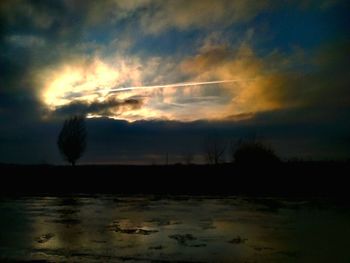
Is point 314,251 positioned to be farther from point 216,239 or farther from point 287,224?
point 287,224

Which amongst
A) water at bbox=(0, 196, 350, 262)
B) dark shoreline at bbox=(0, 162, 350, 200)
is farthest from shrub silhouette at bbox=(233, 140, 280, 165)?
water at bbox=(0, 196, 350, 262)

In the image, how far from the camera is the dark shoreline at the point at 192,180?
39.5 meters

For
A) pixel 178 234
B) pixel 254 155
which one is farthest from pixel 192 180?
pixel 178 234

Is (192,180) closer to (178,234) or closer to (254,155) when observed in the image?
(254,155)

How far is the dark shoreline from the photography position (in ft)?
129

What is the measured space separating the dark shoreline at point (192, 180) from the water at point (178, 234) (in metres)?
15.3

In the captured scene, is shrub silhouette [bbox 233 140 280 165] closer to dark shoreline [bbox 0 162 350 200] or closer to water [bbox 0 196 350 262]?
dark shoreline [bbox 0 162 350 200]

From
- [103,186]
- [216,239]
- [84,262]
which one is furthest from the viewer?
[103,186]

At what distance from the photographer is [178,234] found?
15.8m

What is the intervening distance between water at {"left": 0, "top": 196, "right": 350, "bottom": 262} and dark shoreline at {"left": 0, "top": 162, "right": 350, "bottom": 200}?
15.3 meters

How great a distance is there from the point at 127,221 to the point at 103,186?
87.5 feet

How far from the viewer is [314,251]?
1301 centimetres

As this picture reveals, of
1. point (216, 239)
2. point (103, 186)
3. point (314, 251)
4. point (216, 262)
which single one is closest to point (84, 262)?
point (216, 262)

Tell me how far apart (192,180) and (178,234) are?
28948mm
